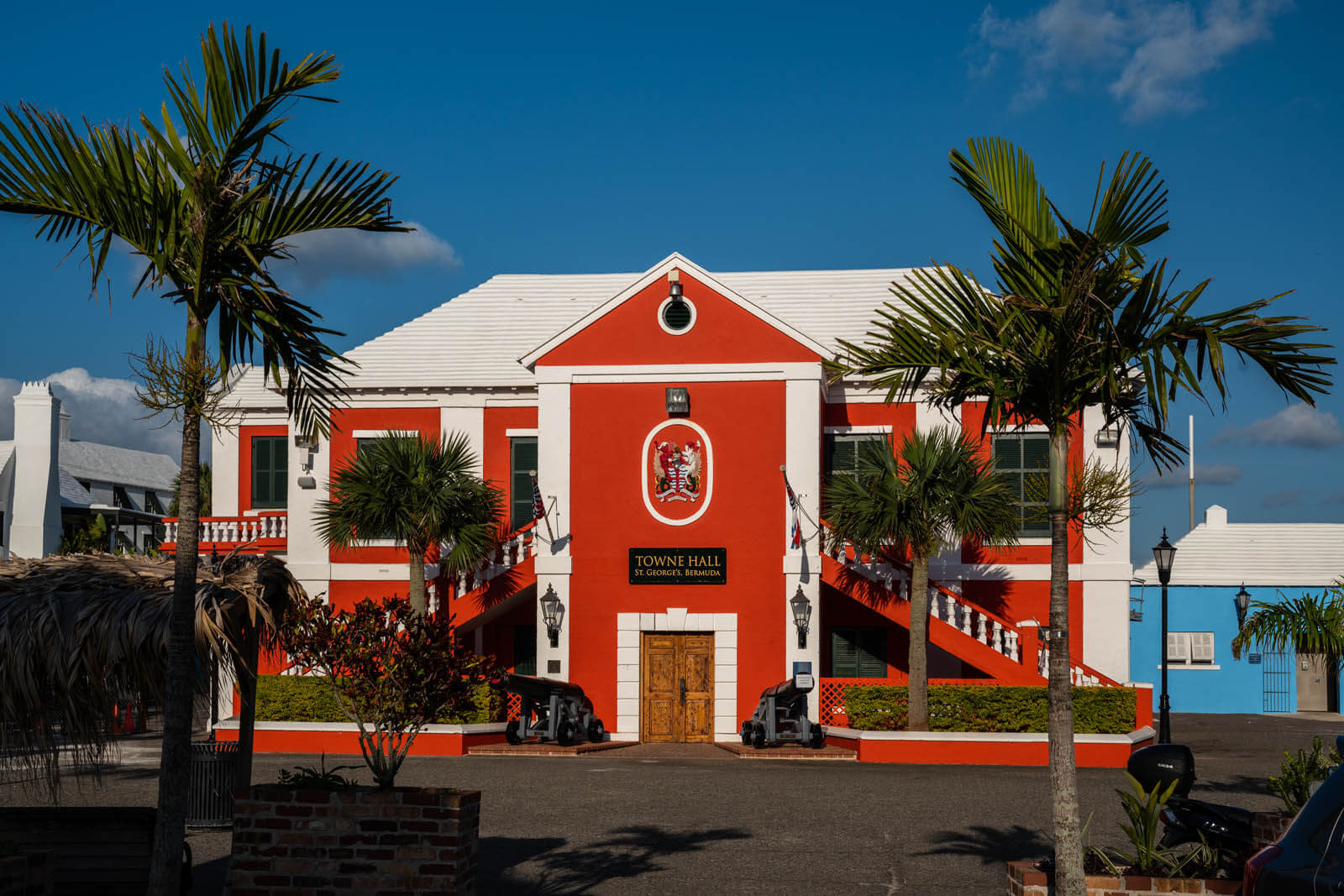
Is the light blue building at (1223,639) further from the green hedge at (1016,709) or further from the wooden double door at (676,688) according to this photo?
the wooden double door at (676,688)

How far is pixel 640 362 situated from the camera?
23.7m

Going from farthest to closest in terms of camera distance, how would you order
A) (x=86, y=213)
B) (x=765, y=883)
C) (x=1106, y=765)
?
(x=1106, y=765), (x=765, y=883), (x=86, y=213)

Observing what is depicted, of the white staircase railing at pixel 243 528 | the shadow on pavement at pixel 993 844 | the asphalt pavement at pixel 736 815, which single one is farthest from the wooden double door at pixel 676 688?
the shadow on pavement at pixel 993 844

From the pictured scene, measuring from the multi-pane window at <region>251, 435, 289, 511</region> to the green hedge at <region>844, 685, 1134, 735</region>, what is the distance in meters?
14.3

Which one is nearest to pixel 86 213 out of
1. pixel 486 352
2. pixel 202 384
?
pixel 202 384

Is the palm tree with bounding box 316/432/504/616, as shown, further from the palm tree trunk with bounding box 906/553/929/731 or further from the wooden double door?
the palm tree trunk with bounding box 906/553/929/731

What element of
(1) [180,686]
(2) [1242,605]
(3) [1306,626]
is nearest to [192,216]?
(1) [180,686]

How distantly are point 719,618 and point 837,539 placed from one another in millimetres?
2866

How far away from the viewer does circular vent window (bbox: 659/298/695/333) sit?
23547 millimetres

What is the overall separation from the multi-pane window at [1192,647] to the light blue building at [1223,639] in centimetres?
2

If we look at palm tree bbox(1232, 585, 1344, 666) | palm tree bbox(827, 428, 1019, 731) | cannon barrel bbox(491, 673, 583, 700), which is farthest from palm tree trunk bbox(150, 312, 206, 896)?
palm tree bbox(827, 428, 1019, 731)

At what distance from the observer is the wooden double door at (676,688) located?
23.1 meters

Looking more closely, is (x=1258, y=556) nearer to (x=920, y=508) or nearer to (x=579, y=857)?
(x=920, y=508)

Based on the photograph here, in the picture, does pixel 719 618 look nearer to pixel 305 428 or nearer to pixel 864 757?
pixel 864 757
